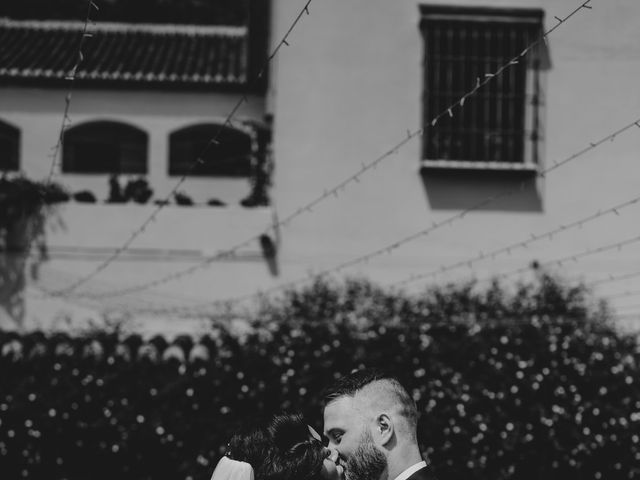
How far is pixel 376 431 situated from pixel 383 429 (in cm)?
3

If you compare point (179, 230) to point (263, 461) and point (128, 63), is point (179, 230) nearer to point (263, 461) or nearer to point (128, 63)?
point (128, 63)

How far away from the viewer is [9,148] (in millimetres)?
19047

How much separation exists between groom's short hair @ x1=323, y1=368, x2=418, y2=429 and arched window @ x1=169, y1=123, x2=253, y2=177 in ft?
47.3

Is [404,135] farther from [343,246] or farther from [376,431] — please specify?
[376,431]

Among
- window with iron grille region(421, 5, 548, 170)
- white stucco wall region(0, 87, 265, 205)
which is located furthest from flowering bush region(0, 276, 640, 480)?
white stucco wall region(0, 87, 265, 205)

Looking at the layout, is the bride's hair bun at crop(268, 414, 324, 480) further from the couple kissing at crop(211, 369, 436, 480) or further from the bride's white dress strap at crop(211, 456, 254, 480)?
the bride's white dress strap at crop(211, 456, 254, 480)

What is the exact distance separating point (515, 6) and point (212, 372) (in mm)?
6708

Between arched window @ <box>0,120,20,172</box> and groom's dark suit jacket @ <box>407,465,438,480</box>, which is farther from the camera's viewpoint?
arched window @ <box>0,120,20,172</box>

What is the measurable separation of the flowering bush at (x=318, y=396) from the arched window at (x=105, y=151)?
7327mm

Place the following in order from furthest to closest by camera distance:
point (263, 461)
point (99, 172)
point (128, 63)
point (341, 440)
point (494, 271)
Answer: point (99, 172) → point (128, 63) → point (494, 271) → point (263, 461) → point (341, 440)

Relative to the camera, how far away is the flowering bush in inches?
490

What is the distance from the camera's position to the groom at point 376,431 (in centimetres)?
452

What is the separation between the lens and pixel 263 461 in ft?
16.1

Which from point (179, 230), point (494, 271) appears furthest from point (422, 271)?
point (179, 230)
